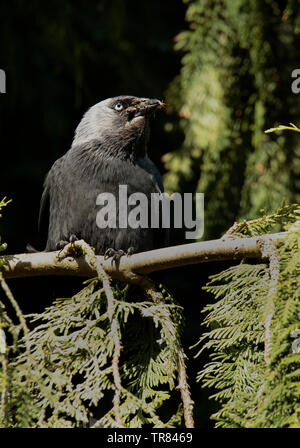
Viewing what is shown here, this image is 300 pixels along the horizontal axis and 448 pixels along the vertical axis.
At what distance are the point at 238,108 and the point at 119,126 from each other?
854 mm

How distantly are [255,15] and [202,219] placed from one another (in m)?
1.32

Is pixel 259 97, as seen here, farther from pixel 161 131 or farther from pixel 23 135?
pixel 23 135

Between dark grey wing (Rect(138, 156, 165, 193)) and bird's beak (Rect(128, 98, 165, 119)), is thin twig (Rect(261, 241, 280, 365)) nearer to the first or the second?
dark grey wing (Rect(138, 156, 165, 193))

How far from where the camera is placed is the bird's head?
3.64m

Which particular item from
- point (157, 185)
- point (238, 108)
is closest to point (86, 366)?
point (157, 185)

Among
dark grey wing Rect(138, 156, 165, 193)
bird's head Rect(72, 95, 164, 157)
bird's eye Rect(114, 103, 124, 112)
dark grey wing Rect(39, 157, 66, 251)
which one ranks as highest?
bird's eye Rect(114, 103, 124, 112)

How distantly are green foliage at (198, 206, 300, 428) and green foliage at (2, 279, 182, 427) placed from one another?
0.69ft

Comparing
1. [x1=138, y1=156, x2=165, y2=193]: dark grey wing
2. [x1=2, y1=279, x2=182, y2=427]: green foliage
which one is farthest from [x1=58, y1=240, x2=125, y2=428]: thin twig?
[x1=138, y1=156, x2=165, y2=193]: dark grey wing

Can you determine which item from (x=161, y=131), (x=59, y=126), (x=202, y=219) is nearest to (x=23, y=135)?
(x=59, y=126)

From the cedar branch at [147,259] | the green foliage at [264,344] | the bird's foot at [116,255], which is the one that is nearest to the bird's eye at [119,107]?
the bird's foot at [116,255]

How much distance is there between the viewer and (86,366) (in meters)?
2.06

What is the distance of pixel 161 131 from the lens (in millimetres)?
5609

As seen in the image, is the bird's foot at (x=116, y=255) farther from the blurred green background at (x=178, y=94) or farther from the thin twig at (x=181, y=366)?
the blurred green background at (x=178, y=94)

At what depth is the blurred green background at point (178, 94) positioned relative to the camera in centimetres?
389
